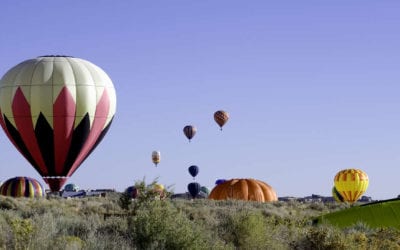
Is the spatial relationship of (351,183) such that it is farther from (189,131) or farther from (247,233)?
(247,233)

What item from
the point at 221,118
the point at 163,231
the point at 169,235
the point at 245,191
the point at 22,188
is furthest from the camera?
the point at 221,118

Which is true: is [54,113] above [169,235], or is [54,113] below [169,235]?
above

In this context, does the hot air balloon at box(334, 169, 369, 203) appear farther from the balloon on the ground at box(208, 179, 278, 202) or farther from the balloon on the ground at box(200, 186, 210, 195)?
the balloon on the ground at box(200, 186, 210, 195)

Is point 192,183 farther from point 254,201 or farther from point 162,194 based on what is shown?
point 162,194

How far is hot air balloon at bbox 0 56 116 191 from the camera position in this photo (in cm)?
4869

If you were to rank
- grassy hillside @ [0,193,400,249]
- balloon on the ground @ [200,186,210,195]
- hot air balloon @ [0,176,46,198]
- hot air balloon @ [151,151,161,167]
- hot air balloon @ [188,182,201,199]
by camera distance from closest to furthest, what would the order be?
grassy hillside @ [0,193,400,249], hot air balloon @ [0,176,46,198], hot air balloon @ [188,182,201,199], hot air balloon @ [151,151,161,167], balloon on the ground @ [200,186,210,195]

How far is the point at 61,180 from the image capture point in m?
50.7

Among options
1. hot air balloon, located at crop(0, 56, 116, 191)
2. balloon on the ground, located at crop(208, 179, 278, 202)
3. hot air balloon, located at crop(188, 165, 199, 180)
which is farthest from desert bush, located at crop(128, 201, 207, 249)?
hot air balloon, located at crop(188, 165, 199, 180)

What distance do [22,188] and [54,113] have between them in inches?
846

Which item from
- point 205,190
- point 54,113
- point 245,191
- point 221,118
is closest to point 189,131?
point 221,118

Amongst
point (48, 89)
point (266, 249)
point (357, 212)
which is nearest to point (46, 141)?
point (48, 89)

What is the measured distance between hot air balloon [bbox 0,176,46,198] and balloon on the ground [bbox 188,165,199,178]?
36024 millimetres

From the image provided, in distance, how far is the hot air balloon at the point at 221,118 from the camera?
268 ft

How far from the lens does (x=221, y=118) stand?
81750 millimetres
